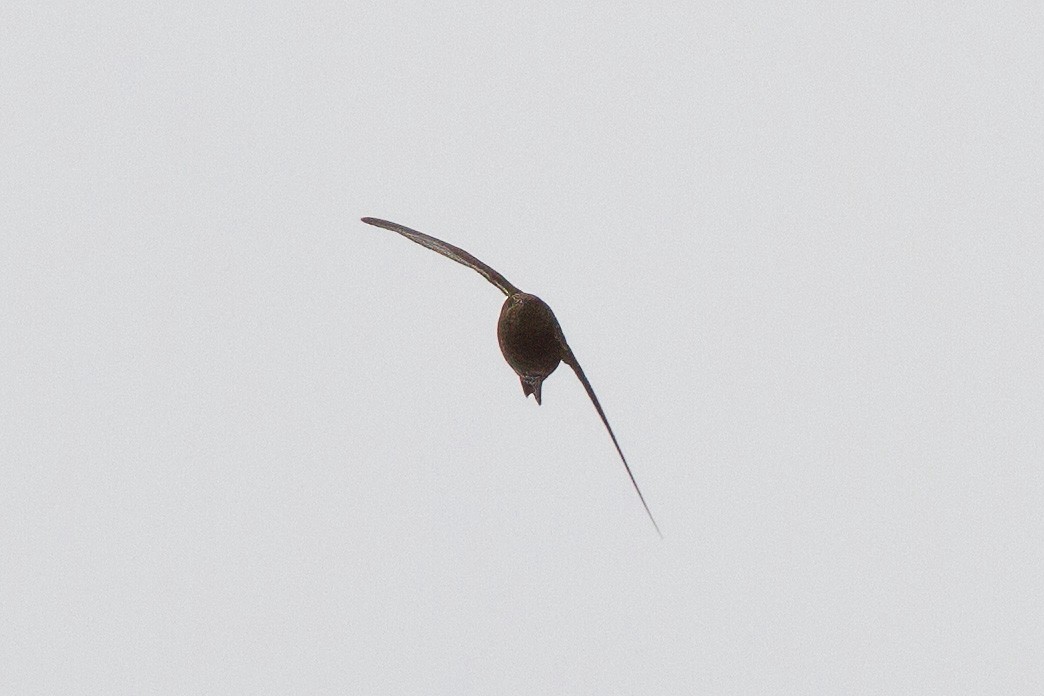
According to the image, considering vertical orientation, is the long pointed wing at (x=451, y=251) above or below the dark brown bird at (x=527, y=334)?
above

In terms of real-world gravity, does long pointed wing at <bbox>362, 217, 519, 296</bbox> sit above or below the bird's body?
above

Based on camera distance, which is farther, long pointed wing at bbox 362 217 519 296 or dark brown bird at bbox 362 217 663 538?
long pointed wing at bbox 362 217 519 296

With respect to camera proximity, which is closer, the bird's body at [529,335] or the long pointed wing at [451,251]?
the bird's body at [529,335]

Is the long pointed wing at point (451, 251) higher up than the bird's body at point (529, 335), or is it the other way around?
the long pointed wing at point (451, 251)

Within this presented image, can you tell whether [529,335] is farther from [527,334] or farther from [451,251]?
[451,251]

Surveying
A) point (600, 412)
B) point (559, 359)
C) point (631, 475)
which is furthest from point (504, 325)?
point (631, 475)

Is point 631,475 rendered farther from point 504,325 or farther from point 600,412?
point 504,325

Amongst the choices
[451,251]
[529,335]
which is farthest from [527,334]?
[451,251]
